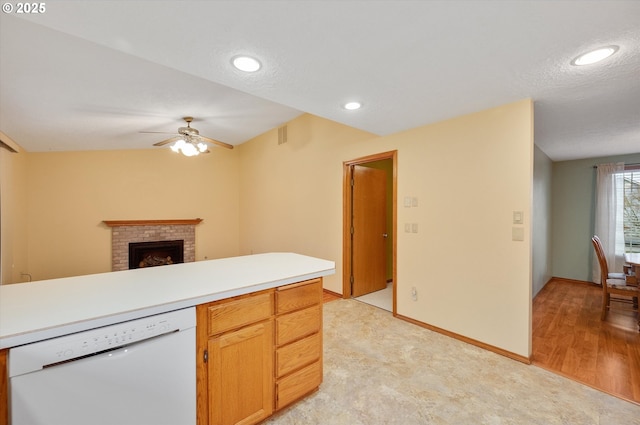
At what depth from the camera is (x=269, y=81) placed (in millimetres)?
1897

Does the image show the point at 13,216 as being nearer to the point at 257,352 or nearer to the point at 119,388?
the point at 119,388

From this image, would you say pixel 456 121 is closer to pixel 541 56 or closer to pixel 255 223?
pixel 541 56

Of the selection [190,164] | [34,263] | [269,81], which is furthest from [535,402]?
[34,263]

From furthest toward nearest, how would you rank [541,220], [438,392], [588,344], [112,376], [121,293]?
[541,220], [588,344], [438,392], [121,293], [112,376]

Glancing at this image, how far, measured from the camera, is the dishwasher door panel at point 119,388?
0.94m

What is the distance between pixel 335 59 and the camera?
1.65m

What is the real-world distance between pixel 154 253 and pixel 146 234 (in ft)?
1.52

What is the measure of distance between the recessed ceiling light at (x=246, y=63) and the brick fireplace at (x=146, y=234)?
4.74 m

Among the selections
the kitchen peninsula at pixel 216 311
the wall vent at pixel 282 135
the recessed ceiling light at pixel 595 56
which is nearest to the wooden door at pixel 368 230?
the wall vent at pixel 282 135

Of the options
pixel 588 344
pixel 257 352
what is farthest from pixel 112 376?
pixel 588 344

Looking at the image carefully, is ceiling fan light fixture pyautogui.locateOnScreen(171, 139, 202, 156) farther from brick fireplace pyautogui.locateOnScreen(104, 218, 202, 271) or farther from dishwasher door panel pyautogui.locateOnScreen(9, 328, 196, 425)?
dishwasher door panel pyautogui.locateOnScreen(9, 328, 196, 425)

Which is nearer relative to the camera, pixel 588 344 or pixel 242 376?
pixel 242 376

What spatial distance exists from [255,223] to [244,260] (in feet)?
12.8

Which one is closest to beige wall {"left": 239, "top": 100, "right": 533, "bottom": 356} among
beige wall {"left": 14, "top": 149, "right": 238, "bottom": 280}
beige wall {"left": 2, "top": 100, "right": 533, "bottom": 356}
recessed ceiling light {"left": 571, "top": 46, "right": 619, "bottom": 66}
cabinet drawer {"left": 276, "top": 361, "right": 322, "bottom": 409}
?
beige wall {"left": 2, "top": 100, "right": 533, "bottom": 356}
